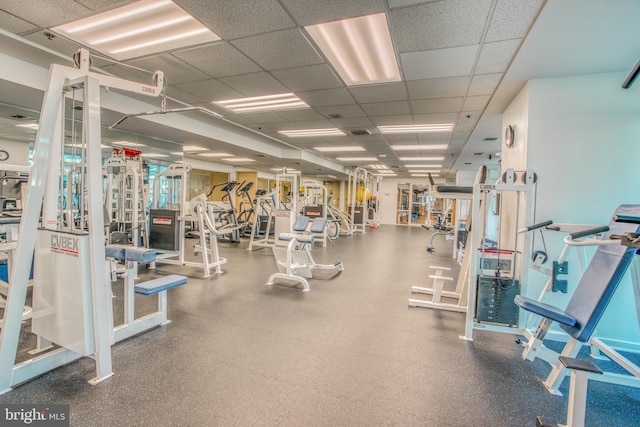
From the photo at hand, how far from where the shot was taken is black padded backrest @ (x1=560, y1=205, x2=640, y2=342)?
1788mm

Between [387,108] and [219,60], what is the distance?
105 inches

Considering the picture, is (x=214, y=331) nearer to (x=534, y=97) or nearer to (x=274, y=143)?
(x=534, y=97)

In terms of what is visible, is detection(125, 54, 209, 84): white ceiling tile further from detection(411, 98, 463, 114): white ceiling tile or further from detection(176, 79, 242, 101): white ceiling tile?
detection(411, 98, 463, 114): white ceiling tile

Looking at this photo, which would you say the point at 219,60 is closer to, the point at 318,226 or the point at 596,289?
the point at 318,226

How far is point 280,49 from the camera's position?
295 centimetres

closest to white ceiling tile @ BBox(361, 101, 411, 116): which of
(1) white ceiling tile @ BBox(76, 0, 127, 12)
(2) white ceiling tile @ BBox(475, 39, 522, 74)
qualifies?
(2) white ceiling tile @ BBox(475, 39, 522, 74)

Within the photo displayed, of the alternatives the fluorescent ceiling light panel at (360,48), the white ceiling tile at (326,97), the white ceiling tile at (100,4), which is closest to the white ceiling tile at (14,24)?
the white ceiling tile at (100,4)

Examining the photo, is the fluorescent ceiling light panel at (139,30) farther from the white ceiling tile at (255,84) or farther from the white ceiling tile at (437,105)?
the white ceiling tile at (437,105)

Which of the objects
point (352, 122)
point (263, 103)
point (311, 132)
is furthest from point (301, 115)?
point (311, 132)

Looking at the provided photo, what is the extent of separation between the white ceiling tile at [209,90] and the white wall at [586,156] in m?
3.65

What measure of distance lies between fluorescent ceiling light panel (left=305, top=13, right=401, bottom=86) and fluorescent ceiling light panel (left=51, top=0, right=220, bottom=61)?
3.42ft

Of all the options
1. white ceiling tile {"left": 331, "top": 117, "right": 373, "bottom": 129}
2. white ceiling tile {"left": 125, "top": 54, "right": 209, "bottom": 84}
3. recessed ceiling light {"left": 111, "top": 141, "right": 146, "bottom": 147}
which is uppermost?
white ceiling tile {"left": 331, "top": 117, "right": 373, "bottom": 129}

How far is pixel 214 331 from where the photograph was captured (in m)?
2.71

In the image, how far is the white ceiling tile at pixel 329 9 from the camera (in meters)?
2.22
